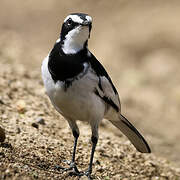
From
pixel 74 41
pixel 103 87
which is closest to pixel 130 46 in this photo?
pixel 103 87

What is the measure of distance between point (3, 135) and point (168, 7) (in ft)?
37.3

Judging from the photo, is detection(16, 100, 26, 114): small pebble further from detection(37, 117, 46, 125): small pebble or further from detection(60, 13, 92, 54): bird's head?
detection(60, 13, 92, 54): bird's head

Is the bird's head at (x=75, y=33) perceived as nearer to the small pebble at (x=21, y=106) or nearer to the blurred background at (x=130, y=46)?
the small pebble at (x=21, y=106)

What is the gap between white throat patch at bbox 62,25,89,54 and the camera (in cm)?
609

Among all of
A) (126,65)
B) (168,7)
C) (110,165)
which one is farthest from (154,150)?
(168,7)

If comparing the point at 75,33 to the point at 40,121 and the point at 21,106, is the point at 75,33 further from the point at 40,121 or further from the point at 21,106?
the point at 21,106

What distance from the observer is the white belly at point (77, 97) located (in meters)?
6.05

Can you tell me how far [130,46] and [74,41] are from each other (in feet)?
31.8

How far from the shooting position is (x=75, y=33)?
19.9 ft

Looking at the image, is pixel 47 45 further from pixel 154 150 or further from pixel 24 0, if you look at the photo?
pixel 154 150

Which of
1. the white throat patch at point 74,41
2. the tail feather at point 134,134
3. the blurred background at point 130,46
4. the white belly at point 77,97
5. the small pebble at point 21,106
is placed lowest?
the white belly at point 77,97

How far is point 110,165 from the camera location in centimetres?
771

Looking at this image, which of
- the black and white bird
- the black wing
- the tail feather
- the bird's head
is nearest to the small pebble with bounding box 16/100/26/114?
the tail feather

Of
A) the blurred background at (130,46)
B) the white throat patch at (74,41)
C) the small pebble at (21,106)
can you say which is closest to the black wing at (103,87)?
the white throat patch at (74,41)
